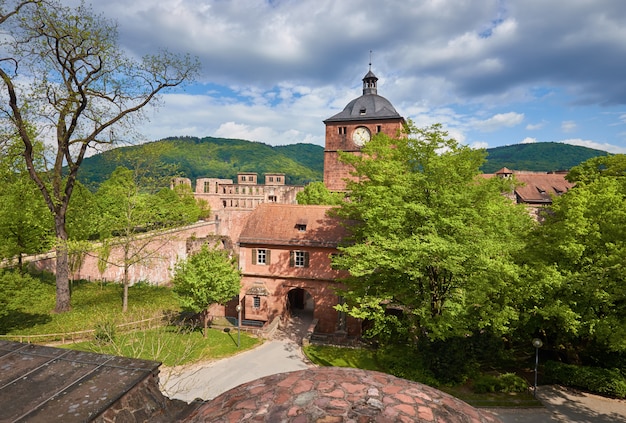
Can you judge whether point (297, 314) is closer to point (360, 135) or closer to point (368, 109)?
point (360, 135)

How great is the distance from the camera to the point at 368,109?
46656 mm

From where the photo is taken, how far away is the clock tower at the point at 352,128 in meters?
45.0

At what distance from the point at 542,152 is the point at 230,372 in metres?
232

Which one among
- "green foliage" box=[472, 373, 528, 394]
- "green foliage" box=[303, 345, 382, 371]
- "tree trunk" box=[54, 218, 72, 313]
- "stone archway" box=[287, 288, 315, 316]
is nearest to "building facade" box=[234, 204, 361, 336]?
"stone archway" box=[287, 288, 315, 316]

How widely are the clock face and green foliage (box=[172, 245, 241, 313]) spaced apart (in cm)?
2866

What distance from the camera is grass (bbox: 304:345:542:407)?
15.7 m

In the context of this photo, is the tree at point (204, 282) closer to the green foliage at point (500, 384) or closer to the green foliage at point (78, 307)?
the green foliage at point (78, 307)

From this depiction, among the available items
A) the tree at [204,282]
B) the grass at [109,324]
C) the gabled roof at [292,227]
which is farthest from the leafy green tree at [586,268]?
the tree at [204,282]

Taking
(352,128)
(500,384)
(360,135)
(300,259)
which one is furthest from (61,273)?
(360,135)

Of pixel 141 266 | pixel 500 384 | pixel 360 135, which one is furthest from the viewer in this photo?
pixel 360 135

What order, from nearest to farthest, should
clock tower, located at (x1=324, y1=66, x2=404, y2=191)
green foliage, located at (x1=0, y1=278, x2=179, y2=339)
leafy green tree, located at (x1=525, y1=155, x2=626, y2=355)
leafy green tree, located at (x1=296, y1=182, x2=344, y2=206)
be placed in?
leafy green tree, located at (x1=525, y1=155, x2=626, y2=355)
green foliage, located at (x1=0, y1=278, x2=179, y2=339)
leafy green tree, located at (x1=296, y1=182, x2=344, y2=206)
clock tower, located at (x1=324, y1=66, x2=404, y2=191)

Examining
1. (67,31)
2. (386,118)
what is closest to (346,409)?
(67,31)

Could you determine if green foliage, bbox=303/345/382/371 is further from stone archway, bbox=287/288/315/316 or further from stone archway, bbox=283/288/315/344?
stone archway, bbox=287/288/315/316

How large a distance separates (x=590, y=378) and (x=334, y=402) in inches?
761
